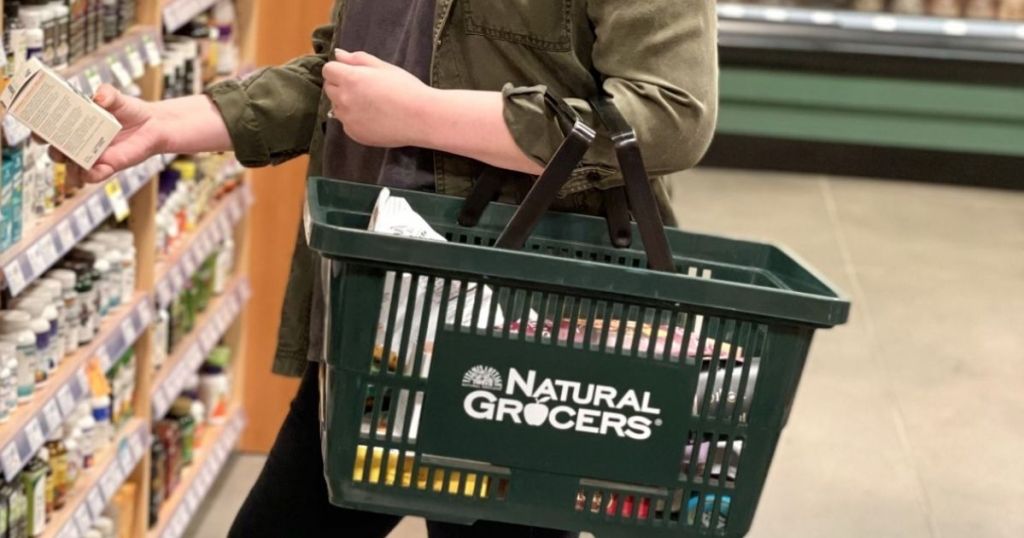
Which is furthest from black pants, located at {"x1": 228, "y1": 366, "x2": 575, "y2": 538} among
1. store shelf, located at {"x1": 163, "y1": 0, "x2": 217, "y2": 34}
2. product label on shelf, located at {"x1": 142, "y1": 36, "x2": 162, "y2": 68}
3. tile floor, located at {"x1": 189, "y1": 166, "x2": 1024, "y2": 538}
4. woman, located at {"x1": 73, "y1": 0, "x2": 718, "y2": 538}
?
tile floor, located at {"x1": 189, "y1": 166, "x2": 1024, "y2": 538}

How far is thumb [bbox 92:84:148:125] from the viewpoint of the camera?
1.70m

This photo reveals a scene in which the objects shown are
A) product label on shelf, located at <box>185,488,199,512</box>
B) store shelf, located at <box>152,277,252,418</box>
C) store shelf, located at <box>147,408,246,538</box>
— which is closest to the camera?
store shelf, located at <box>152,277,252,418</box>

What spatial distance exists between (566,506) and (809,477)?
288 centimetres

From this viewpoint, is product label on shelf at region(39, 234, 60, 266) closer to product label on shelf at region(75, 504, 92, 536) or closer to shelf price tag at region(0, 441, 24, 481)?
shelf price tag at region(0, 441, 24, 481)

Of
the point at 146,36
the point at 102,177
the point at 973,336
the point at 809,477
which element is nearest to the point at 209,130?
the point at 102,177

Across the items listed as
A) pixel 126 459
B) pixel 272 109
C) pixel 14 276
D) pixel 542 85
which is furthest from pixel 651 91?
pixel 126 459

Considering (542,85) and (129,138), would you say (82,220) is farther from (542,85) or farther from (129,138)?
(542,85)

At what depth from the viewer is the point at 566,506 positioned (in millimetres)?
1370

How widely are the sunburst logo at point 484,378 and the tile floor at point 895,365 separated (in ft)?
7.45

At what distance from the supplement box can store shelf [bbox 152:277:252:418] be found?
1.49 metres

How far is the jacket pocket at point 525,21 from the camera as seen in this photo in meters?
1.55

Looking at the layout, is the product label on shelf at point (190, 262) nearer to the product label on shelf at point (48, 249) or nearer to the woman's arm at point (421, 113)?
the product label on shelf at point (48, 249)

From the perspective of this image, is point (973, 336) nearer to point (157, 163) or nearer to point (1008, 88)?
point (1008, 88)

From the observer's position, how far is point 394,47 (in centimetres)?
167
